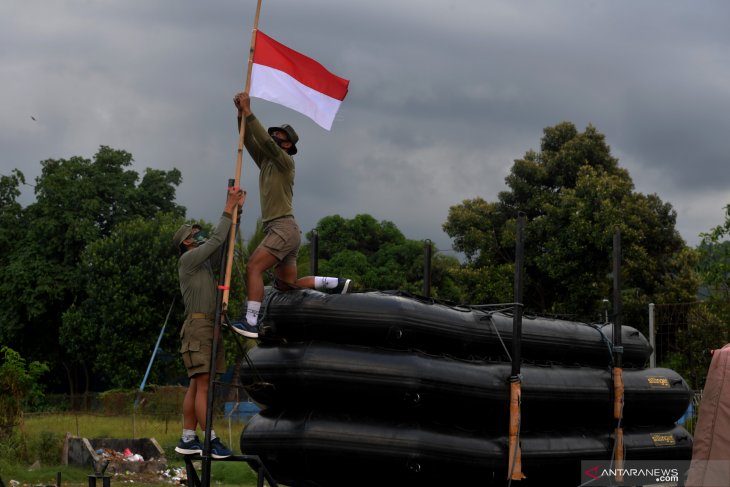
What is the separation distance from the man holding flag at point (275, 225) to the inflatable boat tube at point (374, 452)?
35.7 inches

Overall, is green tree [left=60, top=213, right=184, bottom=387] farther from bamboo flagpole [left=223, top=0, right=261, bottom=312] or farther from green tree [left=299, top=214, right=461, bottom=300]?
bamboo flagpole [left=223, top=0, right=261, bottom=312]

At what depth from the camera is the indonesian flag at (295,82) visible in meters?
7.30

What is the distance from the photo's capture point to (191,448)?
7207 mm

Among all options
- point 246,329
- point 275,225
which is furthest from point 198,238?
point 246,329

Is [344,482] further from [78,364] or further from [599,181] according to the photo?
[78,364]

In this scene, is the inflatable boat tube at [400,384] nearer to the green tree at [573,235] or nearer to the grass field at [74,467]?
the grass field at [74,467]

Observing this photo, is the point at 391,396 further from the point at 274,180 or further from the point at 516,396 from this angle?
the point at 274,180

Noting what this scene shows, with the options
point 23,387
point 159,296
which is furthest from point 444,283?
point 23,387

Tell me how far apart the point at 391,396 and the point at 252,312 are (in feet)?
4.19

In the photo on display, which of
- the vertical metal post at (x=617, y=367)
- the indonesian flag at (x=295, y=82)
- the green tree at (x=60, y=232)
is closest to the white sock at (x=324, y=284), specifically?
the indonesian flag at (x=295, y=82)

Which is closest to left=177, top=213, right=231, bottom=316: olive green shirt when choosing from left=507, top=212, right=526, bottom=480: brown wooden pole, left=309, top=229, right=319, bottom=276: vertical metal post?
left=507, top=212, right=526, bottom=480: brown wooden pole

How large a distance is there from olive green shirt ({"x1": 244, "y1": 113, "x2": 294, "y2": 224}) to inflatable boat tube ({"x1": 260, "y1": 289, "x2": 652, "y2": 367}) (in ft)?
2.30

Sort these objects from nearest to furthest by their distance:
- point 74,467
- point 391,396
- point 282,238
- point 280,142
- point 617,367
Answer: point 391,396 < point 282,238 < point 280,142 < point 617,367 < point 74,467

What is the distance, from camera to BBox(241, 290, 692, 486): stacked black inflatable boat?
768cm
